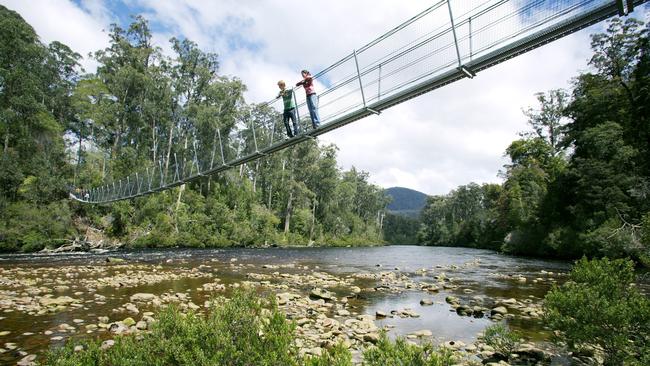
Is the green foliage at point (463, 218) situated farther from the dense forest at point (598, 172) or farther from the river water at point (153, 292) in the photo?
the river water at point (153, 292)

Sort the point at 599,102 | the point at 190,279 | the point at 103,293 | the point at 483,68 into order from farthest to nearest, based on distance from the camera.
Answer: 1. the point at 599,102
2. the point at 190,279
3. the point at 103,293
4. the point at 483,68

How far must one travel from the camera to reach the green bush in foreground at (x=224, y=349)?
107 inches

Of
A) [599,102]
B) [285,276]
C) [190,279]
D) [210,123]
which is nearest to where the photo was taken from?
[190,279]

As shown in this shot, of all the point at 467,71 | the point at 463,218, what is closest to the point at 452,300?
the point at 467,71

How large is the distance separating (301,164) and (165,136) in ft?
55.1

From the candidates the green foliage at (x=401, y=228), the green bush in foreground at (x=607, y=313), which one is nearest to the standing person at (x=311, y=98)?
the green bush in foreground at (x=607, y=313)

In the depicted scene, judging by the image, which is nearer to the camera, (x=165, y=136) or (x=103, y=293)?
(x=103, y=293)

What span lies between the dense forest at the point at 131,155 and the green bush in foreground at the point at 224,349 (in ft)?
61.2

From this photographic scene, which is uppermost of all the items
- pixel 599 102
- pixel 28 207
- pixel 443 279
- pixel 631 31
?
pixel 631 31

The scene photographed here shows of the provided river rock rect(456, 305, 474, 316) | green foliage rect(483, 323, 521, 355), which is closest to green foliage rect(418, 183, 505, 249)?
river rock rect(456, 305, 474, 316)

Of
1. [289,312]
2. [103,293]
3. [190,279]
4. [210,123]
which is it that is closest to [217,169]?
[190,279]

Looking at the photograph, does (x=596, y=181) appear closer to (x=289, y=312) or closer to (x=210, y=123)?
(x=289, y=312)

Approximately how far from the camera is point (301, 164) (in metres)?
48.4

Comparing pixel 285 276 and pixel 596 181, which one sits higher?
pixel 596 181
